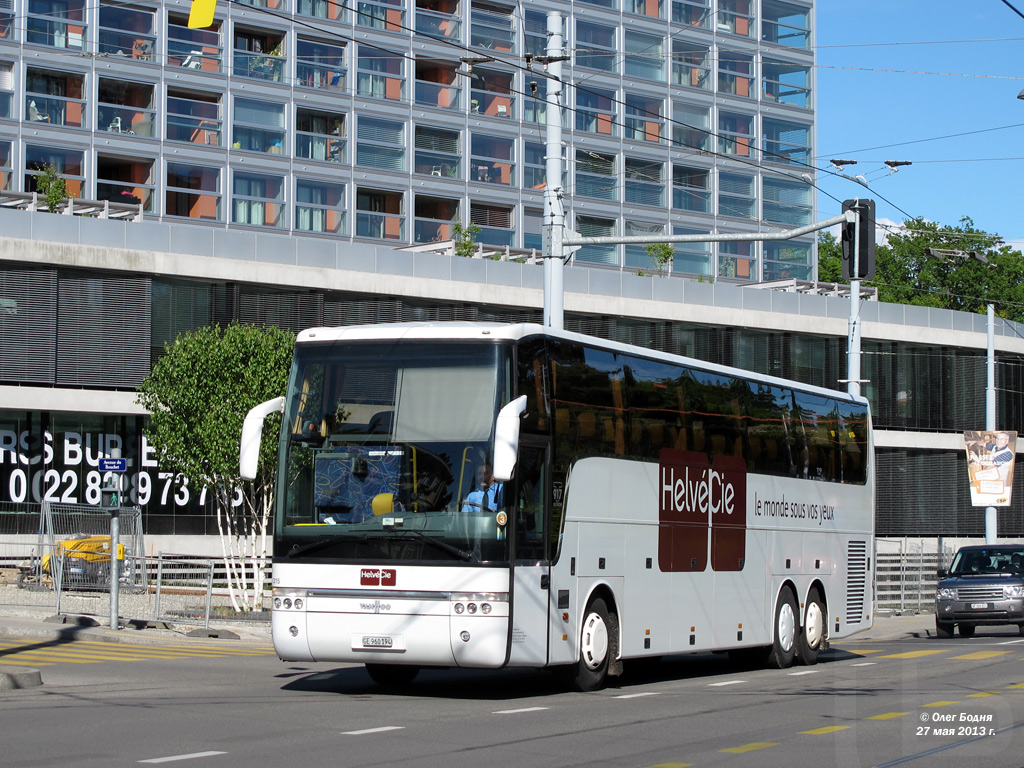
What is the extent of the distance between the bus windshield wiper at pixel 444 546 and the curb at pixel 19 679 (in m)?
4.05

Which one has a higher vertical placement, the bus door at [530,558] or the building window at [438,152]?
the building window at [438,152]

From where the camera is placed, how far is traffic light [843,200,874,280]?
2081cm

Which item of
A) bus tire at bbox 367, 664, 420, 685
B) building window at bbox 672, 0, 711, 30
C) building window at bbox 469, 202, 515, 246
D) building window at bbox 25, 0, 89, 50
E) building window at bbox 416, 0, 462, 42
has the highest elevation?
building window at bbox 672, 0, 711, 30

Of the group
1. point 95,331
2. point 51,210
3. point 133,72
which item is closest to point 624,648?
point 95,331

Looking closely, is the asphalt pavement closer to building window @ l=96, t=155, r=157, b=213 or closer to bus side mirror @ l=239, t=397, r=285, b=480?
bus side mirror @ l=239, t=397, r=285, b=480

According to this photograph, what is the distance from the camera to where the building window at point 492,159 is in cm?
5572

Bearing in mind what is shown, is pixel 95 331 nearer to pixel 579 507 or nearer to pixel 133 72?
pixel 133 72

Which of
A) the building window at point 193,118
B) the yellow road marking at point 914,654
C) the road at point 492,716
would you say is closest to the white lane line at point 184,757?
the road at point 492,716

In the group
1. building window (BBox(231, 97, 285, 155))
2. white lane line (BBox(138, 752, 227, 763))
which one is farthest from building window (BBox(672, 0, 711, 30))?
white lane line (BBox(138, 752, 227, 763))

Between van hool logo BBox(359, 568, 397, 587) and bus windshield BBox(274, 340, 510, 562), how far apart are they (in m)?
0.12

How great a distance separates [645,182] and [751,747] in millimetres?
50350

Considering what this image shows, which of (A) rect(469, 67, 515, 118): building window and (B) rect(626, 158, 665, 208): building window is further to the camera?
(B) rect(626, 158, 665, 208): building window

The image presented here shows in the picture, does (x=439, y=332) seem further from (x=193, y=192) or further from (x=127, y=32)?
(x=127, y=32)

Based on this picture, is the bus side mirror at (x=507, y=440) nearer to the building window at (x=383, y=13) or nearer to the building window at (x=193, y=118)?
the building window at (x=193, y=118)
